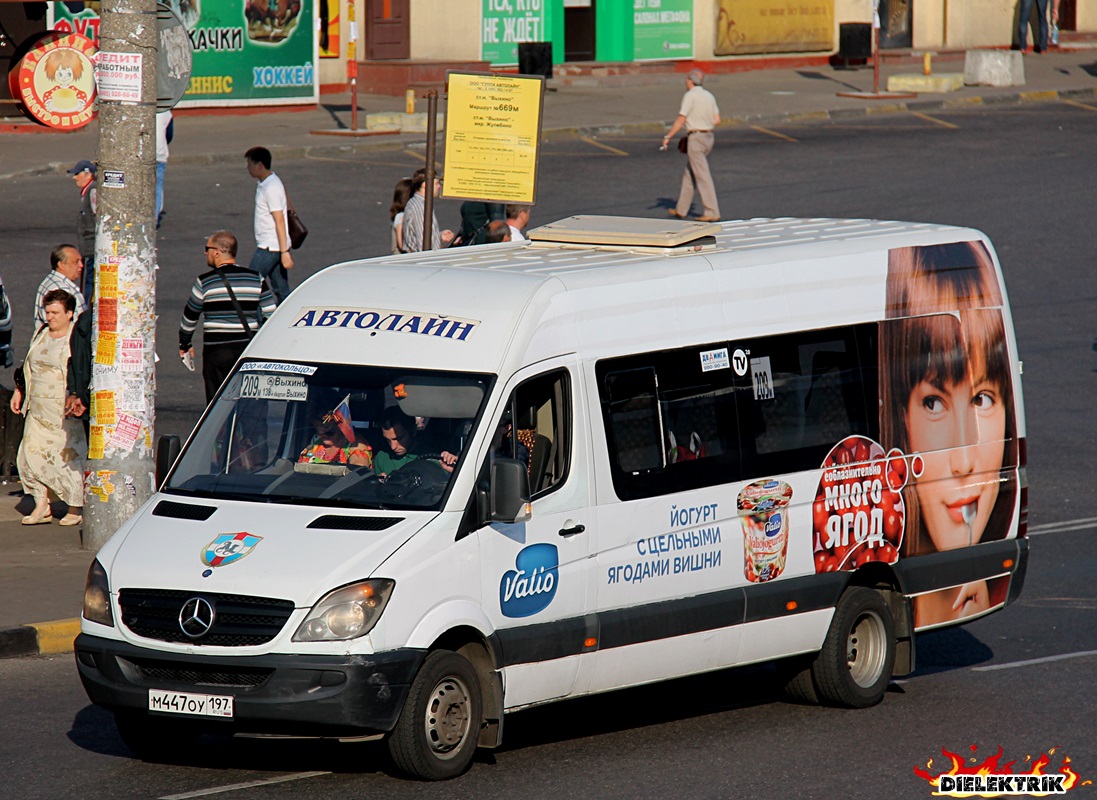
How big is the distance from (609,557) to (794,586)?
1289 millimetres

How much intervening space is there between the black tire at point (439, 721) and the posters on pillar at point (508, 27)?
107ft

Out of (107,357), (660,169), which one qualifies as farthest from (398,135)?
(107,357)

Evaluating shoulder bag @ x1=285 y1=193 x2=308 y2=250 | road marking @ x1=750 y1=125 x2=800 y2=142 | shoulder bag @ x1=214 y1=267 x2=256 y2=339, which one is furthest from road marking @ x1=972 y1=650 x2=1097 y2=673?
road marking @ x1=750 y1=125 x2=800 y2=142

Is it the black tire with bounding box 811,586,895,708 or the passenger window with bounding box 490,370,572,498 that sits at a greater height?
the passenger window with bounding box 490,370,572,498

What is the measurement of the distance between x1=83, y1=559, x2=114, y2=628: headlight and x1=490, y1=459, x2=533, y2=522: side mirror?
177cm

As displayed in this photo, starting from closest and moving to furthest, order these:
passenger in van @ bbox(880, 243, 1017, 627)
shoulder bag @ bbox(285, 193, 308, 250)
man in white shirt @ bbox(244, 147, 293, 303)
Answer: passenger in van @ bbox(880, 243, 1017, 627) → man in white shirt @ bbox(244, 147, 293, 303) → shoulder bag @ bbox(285, 193, 308, 250)

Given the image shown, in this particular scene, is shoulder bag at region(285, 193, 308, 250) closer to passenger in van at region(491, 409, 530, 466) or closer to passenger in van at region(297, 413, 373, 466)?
passenger in van at region(297, 413, 373, 466)

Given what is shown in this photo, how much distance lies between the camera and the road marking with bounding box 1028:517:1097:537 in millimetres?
14250

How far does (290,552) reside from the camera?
7.91 metres

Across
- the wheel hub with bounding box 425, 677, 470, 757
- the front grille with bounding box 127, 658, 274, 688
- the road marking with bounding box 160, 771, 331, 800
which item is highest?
the front grille with bounding box 127, 658, 274, 688

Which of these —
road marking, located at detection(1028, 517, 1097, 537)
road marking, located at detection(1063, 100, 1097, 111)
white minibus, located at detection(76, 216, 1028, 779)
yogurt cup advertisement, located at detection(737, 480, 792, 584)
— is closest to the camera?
white minibus, located at detection(76, 216, 1028, 779)

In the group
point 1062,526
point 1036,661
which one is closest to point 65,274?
point 1036,661

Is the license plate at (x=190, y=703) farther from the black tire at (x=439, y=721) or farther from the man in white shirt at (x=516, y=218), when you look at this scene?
the man in white shirt at (x=516, y=218)

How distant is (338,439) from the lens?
857 centimetres
